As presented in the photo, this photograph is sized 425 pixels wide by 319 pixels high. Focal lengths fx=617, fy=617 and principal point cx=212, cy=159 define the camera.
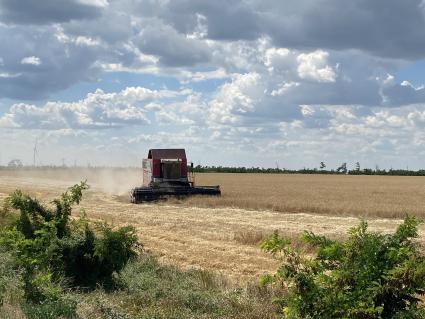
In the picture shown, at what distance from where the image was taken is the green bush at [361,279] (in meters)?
A: 5.98

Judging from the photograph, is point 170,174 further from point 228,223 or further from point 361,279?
point 361,279

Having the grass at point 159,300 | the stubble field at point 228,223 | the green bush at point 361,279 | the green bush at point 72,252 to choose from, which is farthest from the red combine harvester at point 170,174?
the green bush at point 361,279

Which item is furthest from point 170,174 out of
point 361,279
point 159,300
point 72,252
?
point 361,279

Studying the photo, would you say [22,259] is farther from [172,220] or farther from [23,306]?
[172,220]

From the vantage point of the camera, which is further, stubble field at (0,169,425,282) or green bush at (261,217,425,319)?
stubble field at (0,169,425,282)

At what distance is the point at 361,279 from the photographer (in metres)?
6.09

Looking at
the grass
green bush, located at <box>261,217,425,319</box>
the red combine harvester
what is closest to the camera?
green bush, located at <box>261,217,425,319</box>

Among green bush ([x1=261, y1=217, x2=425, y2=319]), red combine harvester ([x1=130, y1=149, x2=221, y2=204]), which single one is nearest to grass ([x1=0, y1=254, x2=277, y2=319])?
green bush ([x1=261, y1=217, x2=425, y2=319])

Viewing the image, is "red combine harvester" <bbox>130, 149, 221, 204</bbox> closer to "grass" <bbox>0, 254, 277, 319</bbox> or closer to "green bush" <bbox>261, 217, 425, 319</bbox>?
"grass" <bbox>0, 254, 277, 319</bbox>

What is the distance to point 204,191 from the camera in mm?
32438

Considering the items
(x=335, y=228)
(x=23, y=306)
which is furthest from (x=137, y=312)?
(x=335, y=228)

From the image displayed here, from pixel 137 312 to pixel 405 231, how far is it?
12.2 ft

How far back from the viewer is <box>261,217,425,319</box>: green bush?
598 centimetres

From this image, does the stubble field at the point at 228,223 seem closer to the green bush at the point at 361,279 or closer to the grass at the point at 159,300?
the grass at the point at 159,300
